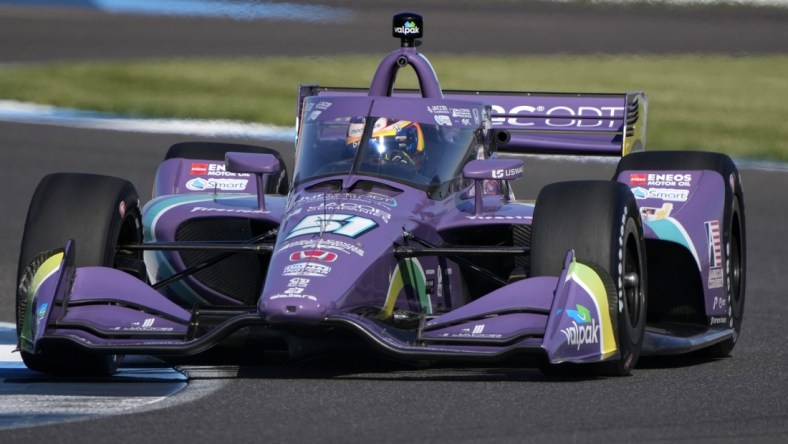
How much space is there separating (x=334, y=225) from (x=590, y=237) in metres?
1.16

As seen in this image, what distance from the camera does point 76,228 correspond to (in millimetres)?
7703

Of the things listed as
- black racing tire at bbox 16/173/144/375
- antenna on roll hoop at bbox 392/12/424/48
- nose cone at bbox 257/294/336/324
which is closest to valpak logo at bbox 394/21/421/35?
antenna on roll hoop at bbox 392/12/424/48

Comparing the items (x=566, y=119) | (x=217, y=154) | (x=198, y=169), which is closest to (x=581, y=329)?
(x=198, y=169)

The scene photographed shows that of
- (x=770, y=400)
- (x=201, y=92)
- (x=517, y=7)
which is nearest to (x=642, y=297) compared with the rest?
(x=770, y=400)

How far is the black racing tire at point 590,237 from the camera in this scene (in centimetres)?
741

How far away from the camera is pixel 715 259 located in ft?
29.6

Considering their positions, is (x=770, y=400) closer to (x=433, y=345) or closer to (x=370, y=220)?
(x=433, y=345)

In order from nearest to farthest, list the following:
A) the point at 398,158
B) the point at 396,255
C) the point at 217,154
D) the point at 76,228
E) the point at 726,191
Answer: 1. the point at 396,255
2. the point at 76,228
3. the point at 398,158
4. the point at 726,191
5. the point at 217,154

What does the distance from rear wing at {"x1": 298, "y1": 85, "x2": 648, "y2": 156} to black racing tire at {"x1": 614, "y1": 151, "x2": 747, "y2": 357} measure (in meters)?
1.04

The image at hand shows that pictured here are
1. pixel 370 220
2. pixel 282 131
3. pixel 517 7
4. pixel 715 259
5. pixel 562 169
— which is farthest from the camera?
pixel 517 7

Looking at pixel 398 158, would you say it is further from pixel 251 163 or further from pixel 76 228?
pixel 76 228

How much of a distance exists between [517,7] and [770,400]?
1802 centimetres

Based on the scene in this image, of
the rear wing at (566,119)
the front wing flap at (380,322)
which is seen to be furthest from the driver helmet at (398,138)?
the rear wing at (566,119)

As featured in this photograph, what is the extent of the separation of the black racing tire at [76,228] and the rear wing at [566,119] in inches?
112
